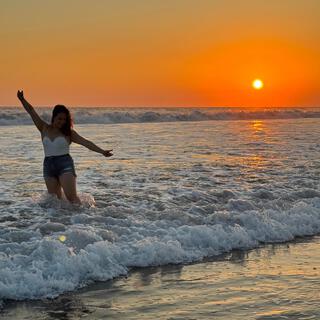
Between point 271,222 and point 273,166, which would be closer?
point 271,222

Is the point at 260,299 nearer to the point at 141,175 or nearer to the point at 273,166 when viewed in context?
the point at 141,175

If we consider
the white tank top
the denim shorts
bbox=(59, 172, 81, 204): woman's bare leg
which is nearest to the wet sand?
bbox=(59, 172, 81, 204): woman's bare leg

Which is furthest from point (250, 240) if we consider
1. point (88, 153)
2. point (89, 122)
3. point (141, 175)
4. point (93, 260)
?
point (89, 122)

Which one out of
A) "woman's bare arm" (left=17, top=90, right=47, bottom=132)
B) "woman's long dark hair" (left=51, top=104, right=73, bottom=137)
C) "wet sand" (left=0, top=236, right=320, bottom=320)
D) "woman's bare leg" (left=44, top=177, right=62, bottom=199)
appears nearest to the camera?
"wet sand" (left=0, top=236, right=320, bottom=320)

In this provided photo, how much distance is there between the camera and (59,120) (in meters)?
9.62

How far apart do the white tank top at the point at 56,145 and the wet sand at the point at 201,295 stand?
3.43 meters

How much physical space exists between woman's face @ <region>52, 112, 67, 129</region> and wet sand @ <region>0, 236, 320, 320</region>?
11.8ft

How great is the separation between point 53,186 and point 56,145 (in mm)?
755

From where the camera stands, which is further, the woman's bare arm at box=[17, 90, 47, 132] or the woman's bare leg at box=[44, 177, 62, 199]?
the woman's bare leg at box=[44, 177, 62, 199]

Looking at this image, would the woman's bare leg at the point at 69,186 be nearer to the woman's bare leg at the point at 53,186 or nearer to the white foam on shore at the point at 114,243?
the woman's bare leg at the point at 53,186

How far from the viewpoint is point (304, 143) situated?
2333cm

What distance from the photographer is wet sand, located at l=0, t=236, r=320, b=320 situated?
536 cm

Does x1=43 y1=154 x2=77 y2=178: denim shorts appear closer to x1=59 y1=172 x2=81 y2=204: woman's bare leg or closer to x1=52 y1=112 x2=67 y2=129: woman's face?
x1=59 y1=172 x2=81 y2=204: woman's bare leg

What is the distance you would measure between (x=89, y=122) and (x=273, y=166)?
38683 mm
